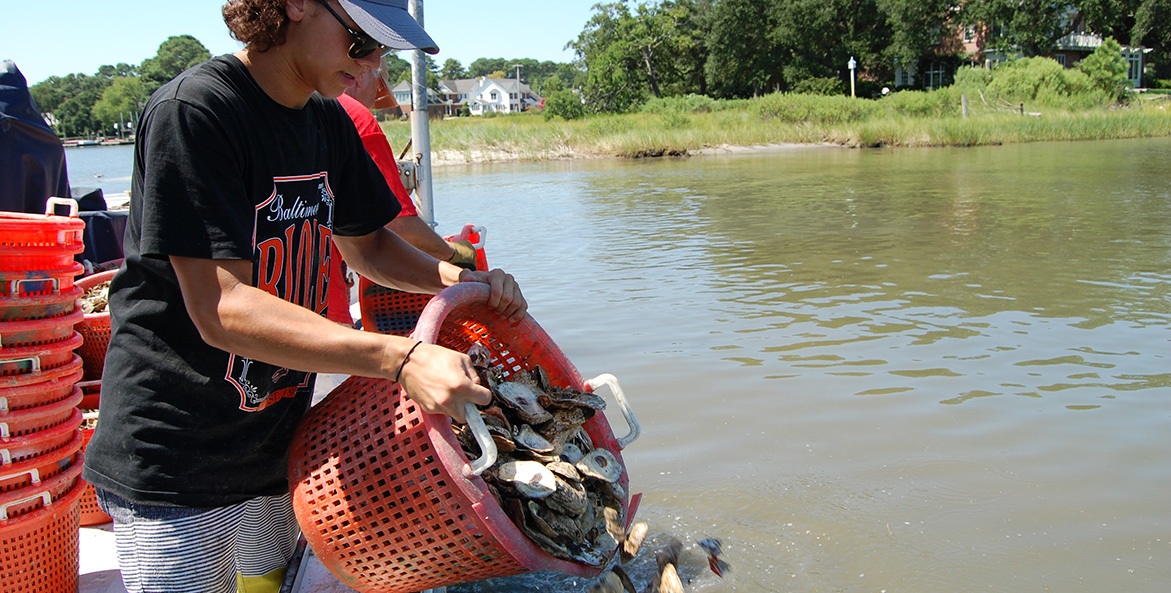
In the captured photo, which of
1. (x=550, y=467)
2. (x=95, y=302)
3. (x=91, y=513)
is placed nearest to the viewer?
(x=550, y=467)

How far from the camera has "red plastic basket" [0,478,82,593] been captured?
1963 mm

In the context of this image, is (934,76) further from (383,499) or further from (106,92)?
(106,92)

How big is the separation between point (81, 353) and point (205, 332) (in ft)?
6.12

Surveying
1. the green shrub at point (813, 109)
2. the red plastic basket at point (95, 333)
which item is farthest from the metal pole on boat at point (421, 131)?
the green shrub at point (813, 109)

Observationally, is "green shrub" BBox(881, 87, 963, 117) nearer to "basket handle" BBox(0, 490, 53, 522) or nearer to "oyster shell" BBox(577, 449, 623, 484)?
"oyster shell" BBox(577, 449, 623, 484)

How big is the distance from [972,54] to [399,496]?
59234mm

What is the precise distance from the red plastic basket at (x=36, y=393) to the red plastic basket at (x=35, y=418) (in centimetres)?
1


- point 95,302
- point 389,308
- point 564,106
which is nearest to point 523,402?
point 389,308

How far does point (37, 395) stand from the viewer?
201cm

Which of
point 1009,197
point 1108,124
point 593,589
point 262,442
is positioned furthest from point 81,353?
point 1108,124

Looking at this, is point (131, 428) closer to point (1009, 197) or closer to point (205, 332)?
point (205, 332)

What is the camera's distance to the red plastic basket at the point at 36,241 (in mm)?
1929

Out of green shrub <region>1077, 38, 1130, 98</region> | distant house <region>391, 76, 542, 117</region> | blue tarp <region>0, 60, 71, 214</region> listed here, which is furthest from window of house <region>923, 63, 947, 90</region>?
distant house <region>391, 76, 542, 117</region>

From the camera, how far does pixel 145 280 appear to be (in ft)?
5.47
